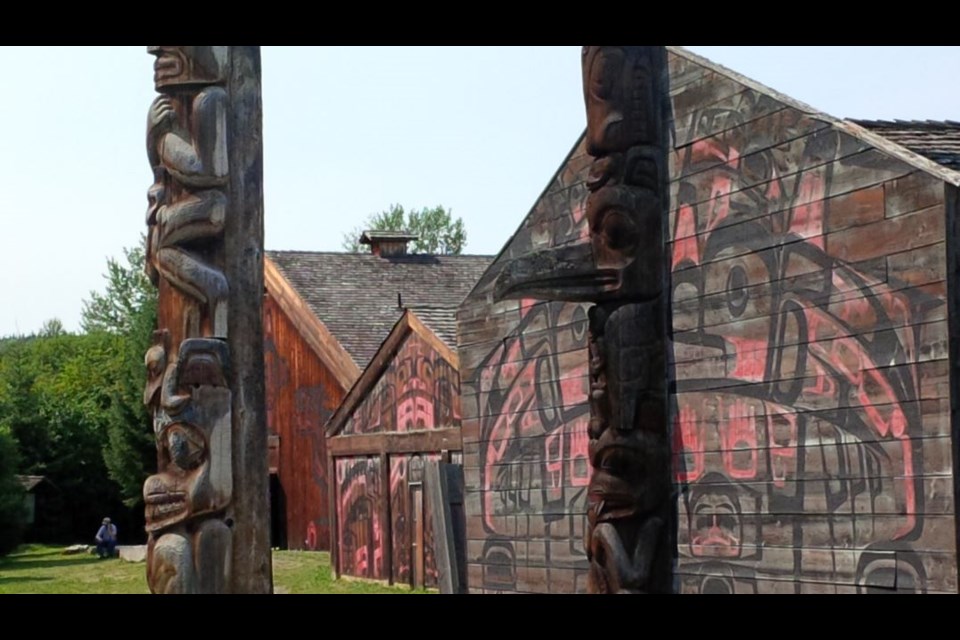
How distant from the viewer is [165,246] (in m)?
6.99

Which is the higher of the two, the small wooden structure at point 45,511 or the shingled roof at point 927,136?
the shingled roof at point 927,136

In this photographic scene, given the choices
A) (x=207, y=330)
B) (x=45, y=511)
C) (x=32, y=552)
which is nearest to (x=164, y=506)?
(x=207, y=330)

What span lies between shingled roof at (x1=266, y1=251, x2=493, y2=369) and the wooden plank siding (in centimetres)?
79

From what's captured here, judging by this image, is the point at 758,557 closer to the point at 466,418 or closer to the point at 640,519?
the point at 640,519

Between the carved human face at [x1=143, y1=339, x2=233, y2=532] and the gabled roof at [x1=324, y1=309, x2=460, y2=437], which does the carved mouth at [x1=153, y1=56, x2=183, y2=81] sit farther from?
the gabled roof at [x1=324, y1=309, x2=460, y2=437]

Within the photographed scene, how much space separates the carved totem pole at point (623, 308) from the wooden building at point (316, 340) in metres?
17.2

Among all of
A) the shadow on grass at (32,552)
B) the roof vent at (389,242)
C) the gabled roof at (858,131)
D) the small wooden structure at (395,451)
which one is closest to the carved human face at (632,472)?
the gabled roof at (858,131)

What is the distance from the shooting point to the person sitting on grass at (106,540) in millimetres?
28312

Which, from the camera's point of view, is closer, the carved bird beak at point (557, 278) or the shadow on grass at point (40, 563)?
the carved bird beak at point (557, 278)

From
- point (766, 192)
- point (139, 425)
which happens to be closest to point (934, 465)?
point (766, 192)

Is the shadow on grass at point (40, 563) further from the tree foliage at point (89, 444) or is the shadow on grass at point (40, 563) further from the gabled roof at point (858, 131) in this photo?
the gabled roof at point (858, 131)

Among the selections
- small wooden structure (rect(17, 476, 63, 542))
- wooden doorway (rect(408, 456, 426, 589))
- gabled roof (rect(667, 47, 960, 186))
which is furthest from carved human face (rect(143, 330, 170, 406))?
small wooden structure (rect(17, 476, 63, 542))

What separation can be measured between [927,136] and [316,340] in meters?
18.3
